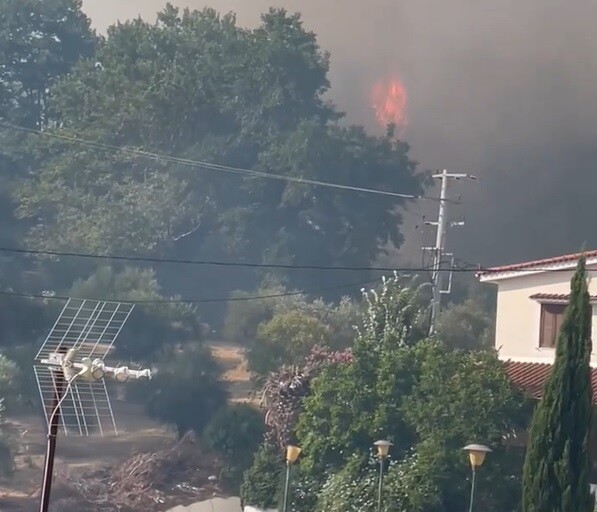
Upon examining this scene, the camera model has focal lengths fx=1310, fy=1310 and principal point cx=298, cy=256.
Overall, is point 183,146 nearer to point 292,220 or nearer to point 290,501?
point 292,220

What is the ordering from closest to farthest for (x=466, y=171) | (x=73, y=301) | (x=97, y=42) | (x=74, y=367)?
1. (x=74, y=367)
2. (x=73, y=301)
3. (x=466, y=171)
4. (x=97, y=42)

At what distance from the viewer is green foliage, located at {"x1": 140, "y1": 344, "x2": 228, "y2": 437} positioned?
1256 inches

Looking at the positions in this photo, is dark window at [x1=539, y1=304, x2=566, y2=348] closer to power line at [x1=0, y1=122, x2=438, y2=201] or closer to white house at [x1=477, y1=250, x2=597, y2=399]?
white house at [x1=477, y1=250, x2=597, y2=399]

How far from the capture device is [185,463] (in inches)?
1165

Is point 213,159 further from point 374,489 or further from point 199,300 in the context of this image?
point 374,489

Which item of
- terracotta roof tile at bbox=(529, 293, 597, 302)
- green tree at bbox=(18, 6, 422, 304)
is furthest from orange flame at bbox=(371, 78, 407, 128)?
terracotta roof tile at bbox=(529, 293, 597, 302)

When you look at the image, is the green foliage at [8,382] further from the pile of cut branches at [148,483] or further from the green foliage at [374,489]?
the green foliage at [374,489]

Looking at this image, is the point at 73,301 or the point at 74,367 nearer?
the point at 74,367

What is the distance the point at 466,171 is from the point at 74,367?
31.9 metres

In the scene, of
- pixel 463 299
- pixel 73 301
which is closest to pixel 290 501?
pixel 73 301

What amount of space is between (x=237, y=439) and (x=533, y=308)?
8063mm

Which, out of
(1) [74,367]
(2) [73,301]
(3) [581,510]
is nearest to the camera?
(1) [74,367]

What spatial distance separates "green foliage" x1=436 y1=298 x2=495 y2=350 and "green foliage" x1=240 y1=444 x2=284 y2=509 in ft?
32.9

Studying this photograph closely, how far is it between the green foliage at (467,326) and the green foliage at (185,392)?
5.95m
